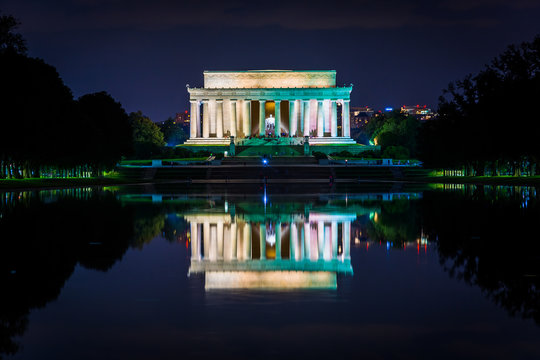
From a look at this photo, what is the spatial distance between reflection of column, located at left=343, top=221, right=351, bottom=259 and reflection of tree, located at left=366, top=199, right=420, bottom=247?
2.10 ft

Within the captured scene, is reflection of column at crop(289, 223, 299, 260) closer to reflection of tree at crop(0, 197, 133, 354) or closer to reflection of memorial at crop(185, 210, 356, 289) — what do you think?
reflection of memorial at crop(185, 210, 356, 289)

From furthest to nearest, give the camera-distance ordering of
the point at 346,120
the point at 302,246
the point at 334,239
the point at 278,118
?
the point at 278,118, the point at 346,120, the point at 334,239, the point at 302,246

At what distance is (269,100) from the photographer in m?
144

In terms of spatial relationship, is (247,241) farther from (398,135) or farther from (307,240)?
(398,135)

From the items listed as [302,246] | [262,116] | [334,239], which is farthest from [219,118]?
[302,246]

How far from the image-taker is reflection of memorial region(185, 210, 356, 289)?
13250 mm

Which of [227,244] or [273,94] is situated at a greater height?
[273,94]

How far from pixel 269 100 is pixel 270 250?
128m

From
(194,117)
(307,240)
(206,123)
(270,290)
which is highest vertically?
(194,117)

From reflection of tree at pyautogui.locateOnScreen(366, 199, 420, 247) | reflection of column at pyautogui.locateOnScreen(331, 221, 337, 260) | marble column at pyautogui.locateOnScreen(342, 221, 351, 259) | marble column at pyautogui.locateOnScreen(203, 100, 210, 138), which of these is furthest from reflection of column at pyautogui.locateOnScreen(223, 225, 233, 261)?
marble column at pyautogui.locateOnScreen(203, 100, 210, 138)

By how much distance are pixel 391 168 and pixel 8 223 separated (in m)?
63.5

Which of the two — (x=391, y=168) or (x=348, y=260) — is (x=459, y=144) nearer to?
(x=391, y=168)

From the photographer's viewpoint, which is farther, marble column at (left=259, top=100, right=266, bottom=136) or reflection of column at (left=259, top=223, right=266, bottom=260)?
marble column at (left=259, top=100, right=266, bottom=136)

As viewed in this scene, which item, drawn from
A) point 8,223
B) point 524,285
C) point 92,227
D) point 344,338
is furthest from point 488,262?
point 8,223
